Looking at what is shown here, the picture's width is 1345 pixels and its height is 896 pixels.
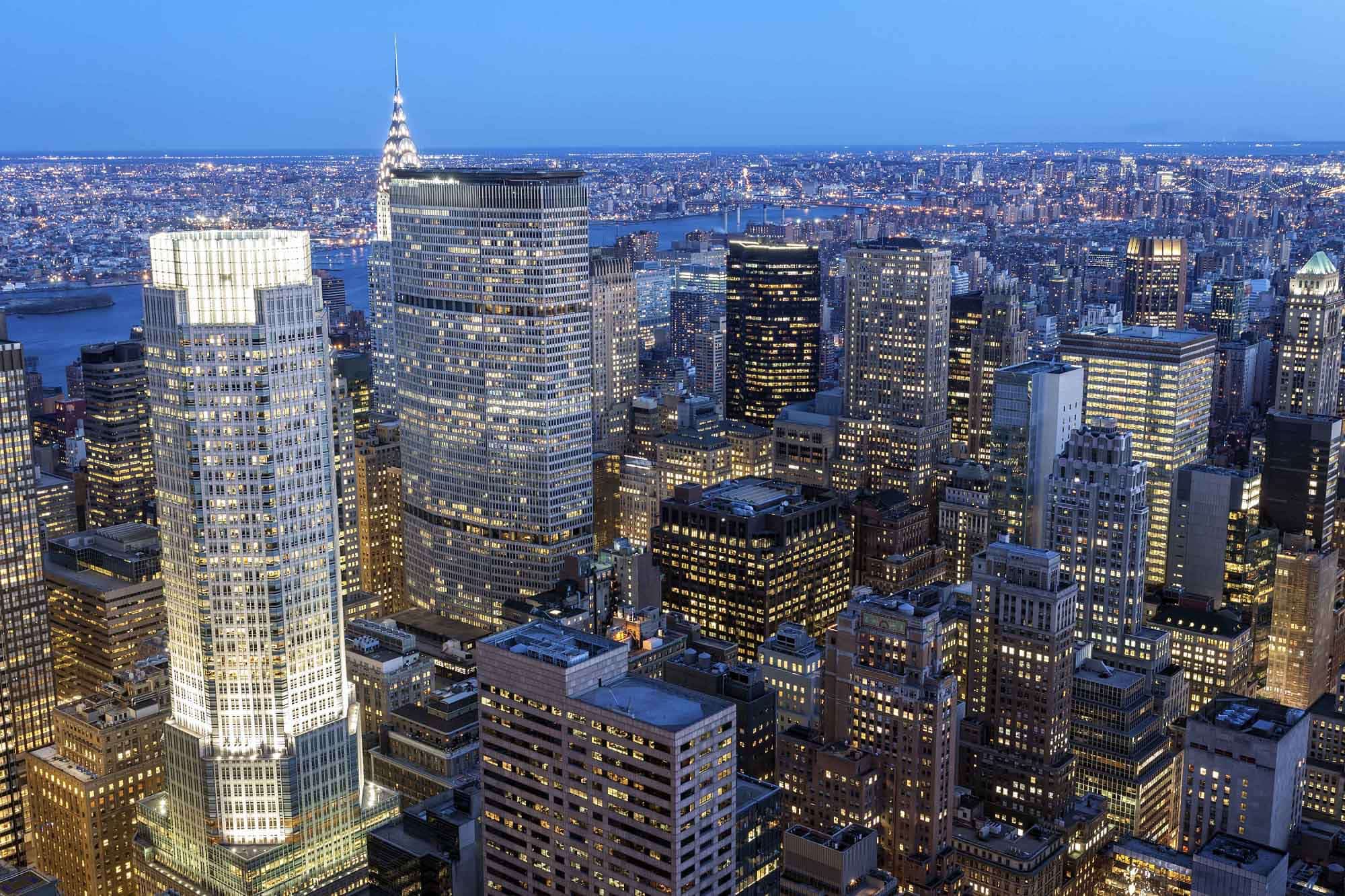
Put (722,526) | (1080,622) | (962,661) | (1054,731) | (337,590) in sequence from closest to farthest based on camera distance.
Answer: (337,590)
(1054,731)
(962,661)
(1080,622)
(722,526)

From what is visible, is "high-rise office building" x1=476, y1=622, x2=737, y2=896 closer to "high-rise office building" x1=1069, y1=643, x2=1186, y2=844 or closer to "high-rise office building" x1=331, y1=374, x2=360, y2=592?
"high-rise office building" x1=1069, y1=643, x2=1186, y2=844

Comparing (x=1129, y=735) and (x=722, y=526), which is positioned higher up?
(x=722, y=526)

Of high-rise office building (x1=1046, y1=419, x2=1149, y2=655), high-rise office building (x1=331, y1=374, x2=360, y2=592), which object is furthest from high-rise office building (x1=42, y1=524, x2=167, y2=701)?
high-rise office building (x1=1046, y1=419, x2=1149, y2=655)

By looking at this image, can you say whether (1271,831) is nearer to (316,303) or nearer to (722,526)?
(722,526)

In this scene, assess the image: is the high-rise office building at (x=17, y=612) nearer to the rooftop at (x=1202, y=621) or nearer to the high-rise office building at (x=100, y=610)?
the high-rise office building at (x=100, y=610)

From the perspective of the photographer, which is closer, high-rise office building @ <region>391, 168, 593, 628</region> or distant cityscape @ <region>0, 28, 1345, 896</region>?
distant cityscape @ <region>0, 28, 1345, 896</region>

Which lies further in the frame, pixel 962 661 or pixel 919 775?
pixel 962 661

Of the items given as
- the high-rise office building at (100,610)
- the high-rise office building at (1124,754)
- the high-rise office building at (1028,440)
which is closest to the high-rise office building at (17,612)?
the high-rise office building at (100,610)

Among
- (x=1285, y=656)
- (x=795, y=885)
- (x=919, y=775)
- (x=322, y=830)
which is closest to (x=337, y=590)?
(x=322, y=830)
